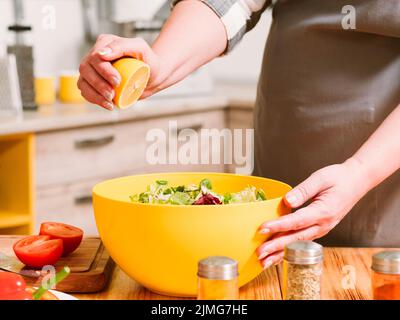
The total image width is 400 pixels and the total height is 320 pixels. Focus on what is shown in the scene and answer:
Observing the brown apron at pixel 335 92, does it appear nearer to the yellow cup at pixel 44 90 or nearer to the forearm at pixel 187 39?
the forearm at pixel 187 39

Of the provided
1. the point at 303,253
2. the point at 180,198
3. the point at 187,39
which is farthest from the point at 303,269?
the point at 187,39

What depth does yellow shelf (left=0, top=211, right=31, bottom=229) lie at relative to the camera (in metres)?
2.52

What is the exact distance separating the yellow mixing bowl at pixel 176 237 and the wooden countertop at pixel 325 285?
0.03m

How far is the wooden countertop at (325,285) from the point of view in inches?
42.8

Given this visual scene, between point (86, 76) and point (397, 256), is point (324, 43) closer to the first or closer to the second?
point (86, 76)

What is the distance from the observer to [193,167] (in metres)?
3.20

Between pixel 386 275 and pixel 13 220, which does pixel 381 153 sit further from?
pixel 13 220

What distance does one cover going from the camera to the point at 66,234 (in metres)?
1.21

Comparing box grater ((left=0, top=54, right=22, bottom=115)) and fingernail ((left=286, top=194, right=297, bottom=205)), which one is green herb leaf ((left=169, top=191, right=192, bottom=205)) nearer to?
fingernail ((left=286, top=194, right=297, bottom=205))

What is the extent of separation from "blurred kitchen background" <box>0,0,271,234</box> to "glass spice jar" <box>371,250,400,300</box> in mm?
1656

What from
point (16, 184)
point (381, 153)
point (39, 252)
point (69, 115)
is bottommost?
point (16, 184)

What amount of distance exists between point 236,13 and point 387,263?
27.0 inches

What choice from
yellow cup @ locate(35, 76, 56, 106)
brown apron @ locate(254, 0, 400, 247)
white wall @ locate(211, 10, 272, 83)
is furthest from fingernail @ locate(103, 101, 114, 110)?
white wall @ locate(211, 10, 272, 83)

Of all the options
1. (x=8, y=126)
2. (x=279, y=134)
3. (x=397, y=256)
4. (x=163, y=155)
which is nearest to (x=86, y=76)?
(x=279, y=134)
